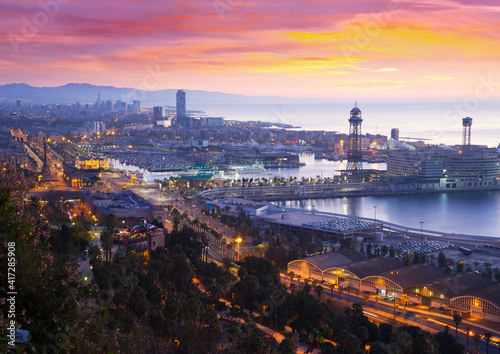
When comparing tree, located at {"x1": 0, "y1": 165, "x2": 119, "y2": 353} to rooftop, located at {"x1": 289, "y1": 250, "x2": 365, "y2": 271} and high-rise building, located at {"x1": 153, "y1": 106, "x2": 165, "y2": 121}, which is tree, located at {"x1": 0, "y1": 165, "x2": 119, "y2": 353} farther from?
high-rise building, located at {"x1": 153, "y1": 106, "x2": 165, "y2": 121}

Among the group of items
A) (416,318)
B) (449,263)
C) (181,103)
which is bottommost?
(416,318)

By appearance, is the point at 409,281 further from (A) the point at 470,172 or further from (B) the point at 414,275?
(A) the point at 470,172

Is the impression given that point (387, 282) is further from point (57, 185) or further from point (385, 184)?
point (385, 184)

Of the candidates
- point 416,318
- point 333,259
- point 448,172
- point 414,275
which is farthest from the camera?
point 448,172

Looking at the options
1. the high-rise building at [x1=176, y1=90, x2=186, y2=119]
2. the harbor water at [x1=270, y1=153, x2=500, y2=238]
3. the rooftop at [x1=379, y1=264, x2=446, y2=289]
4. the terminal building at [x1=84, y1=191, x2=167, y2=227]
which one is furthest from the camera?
the high-rise building at [x1=176, y1=90, x2=186, y2=119]

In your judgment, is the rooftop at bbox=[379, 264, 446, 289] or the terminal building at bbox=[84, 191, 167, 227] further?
the terminal building at bbox=[84, 191, 167, 227]

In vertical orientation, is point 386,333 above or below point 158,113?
below

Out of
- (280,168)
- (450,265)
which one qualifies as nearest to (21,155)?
(280,168)

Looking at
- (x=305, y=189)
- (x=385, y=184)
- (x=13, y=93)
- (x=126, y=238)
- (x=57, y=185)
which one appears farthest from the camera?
(x=13, y=93)

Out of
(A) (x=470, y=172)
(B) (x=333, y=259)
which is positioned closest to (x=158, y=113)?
(A) (x=470, y=172)

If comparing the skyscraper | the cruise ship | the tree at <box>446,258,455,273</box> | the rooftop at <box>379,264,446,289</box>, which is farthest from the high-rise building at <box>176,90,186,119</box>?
the rooftop at <box>379,264,446,289</box>

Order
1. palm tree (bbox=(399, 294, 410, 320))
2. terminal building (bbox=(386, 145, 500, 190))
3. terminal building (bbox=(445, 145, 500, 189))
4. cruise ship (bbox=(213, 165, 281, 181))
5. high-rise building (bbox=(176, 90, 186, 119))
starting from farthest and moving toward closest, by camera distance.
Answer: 1. high-rise building (bbox=(176, 90, 186, 119))
2. cruise ship (bbox=(213, 165, 281, 181))
3. terminal building (bbox=(445, 145, 500, 189))
4. terminal building (bbox=(386, 145, 500, 190))
5. palm tree (bbox=(399, 294, 410, 320))
